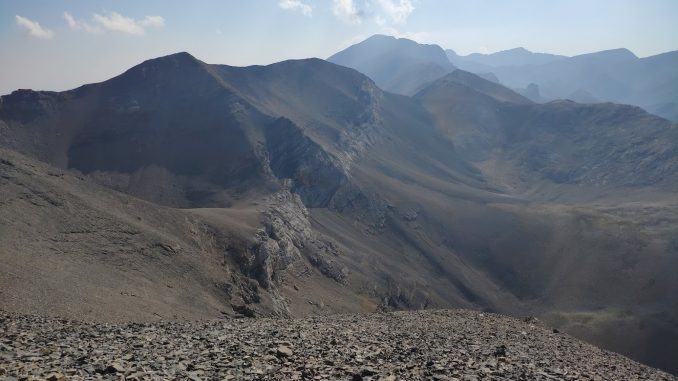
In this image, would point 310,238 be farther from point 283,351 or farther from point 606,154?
point 606,154

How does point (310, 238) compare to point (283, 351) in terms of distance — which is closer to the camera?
point (283, 351)

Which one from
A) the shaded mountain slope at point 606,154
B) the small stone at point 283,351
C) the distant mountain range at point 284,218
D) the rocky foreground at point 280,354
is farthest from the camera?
the shaded mountain slope at point 606,154

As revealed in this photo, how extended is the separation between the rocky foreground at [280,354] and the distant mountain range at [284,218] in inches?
411

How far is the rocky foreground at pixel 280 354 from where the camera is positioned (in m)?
15.7

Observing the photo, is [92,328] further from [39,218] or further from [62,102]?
[62,102]

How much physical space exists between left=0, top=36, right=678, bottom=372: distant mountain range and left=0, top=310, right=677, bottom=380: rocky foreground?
10.4m

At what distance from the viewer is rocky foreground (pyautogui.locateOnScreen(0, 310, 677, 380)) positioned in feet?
51.6

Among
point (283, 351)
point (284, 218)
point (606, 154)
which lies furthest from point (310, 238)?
point (606, 154)

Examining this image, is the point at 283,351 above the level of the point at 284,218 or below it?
above

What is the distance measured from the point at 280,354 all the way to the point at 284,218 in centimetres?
6485

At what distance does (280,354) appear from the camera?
61.7 ft

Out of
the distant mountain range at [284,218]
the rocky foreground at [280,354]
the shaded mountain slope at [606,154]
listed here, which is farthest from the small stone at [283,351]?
the shaded mountain slope at [606,154]

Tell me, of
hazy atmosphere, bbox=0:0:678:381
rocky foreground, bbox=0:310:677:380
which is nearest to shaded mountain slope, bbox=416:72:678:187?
hazy atmosphere, bbox=0:0:678:381

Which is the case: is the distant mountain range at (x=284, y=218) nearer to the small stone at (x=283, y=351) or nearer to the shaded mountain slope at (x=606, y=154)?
the shaded mountain slope at (x=606, y=154)
